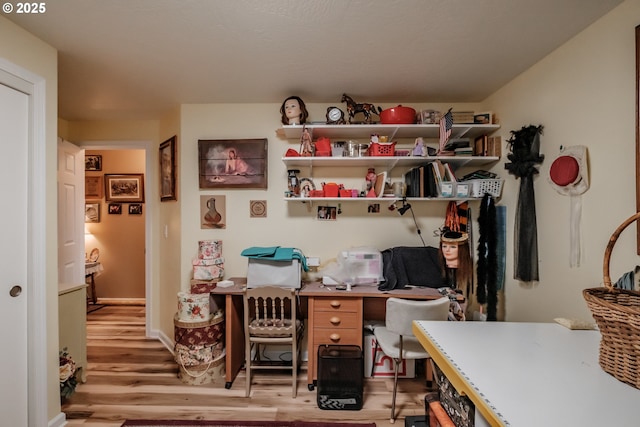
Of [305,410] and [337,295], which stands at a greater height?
[337,295]

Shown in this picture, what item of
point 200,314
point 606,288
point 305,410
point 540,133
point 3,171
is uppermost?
point 540,133

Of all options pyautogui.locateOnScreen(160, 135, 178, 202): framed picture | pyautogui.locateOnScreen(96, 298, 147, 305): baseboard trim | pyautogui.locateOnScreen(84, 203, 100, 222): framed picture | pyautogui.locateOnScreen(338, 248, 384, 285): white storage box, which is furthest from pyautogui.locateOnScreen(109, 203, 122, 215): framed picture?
pyautogui.locateOnScreen(338, 248, 384, 285): white storage box

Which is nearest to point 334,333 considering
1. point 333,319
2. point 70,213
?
point 333,319

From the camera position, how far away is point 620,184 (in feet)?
4.64

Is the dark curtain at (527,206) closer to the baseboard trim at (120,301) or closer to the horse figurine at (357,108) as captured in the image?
the horse figurine at (357,108)

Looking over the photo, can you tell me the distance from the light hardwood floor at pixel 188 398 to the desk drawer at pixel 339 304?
25.6 inches

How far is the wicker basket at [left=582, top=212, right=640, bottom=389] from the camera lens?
78 centimetres

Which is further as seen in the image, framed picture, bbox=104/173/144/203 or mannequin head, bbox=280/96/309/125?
framed picture, bbox=104/173/144/203

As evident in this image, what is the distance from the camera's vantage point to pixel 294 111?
7.89ft

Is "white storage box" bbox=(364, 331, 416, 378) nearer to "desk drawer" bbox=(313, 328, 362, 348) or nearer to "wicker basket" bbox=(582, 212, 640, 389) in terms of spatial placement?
"desk drawer" bbox=(313, 328, 362, 348)

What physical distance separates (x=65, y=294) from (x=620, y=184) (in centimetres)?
353

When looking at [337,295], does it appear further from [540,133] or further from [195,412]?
[540,133]

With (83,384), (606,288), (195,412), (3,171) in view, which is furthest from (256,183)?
(606,288)

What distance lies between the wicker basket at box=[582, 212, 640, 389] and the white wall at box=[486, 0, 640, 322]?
28.9 inches
